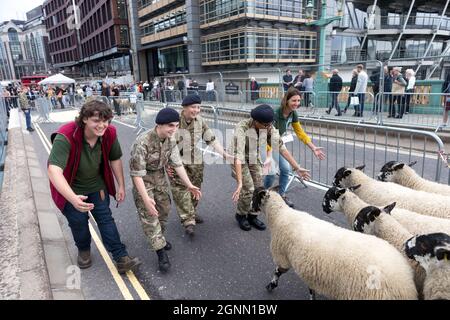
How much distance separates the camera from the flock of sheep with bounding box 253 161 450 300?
2.01 metres

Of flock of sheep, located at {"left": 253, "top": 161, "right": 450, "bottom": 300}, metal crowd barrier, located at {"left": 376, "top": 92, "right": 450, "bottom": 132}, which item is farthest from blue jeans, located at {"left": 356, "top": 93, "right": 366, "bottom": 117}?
flock of sheep, located at {"left": 253, "top": 161, "right": 450, "bottom": 300}

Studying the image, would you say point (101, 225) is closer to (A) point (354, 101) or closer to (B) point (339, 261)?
(B) point (339, 261)

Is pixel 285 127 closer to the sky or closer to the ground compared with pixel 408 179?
closer to the sky

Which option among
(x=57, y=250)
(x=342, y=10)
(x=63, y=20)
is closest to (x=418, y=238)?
(x=57, y=250)

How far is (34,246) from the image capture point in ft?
11.7

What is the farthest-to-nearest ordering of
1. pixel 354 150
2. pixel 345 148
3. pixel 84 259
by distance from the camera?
1. pixel 345 148
2. pixel 354 150
3. pixel 84 259

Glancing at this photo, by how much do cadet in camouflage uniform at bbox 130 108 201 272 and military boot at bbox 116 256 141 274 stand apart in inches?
10.3

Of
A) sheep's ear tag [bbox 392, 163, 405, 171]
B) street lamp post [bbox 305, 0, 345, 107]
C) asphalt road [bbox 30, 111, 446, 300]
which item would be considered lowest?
asphalt road [bbox 30, 111, 446, 300]

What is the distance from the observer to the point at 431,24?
34.2 m

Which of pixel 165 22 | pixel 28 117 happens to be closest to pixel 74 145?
pixel 28 117

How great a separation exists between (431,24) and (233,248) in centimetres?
4137

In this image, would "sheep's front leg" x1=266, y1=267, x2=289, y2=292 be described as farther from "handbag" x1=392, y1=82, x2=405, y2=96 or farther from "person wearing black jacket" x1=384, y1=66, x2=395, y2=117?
"handbag" x1=392, y1=82, x2=405, y2=96

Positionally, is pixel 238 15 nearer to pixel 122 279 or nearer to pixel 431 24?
pixel 431 24

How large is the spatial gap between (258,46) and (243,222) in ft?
83.9
